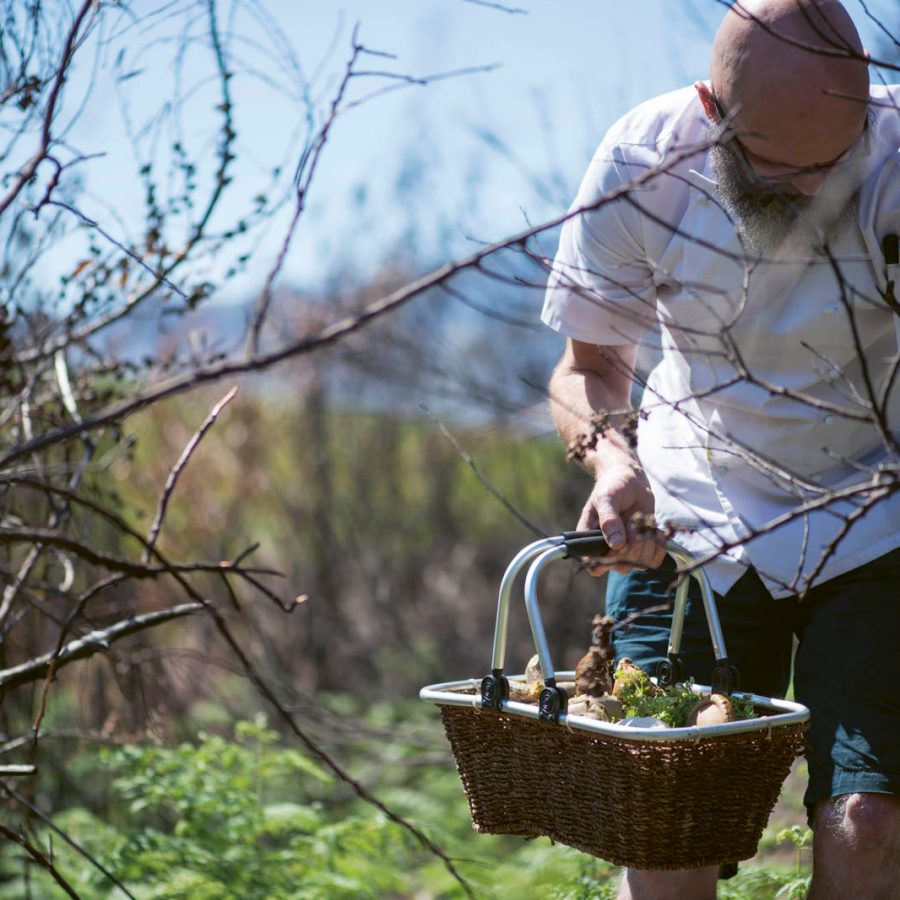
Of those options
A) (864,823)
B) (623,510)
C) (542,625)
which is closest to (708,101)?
(623,510)

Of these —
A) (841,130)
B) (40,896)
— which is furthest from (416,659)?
(841,130)

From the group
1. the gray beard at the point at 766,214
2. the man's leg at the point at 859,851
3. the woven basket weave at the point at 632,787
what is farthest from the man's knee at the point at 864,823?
the gray beard at the point at 766,214

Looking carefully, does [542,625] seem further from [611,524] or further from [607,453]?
[607,453]

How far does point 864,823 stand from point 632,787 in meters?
0.58

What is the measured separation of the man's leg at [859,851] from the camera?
234 centimetres

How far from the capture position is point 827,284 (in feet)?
8.57

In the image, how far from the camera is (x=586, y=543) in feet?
7.83

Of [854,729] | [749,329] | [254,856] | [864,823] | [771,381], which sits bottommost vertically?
[254,856]

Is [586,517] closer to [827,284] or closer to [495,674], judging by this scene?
[495,674]

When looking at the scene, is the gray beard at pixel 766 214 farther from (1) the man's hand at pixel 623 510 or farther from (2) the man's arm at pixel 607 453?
(1) the man's hand at pixel 623 510

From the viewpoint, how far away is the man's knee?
237 centimetres

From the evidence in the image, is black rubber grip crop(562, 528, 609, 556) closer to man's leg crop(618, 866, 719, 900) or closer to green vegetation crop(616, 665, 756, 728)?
green vegetation crop(616, 665, 756, 728)

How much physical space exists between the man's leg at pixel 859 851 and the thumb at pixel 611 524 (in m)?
0.69

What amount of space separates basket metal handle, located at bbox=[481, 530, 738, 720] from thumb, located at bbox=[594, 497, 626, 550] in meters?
0.03
